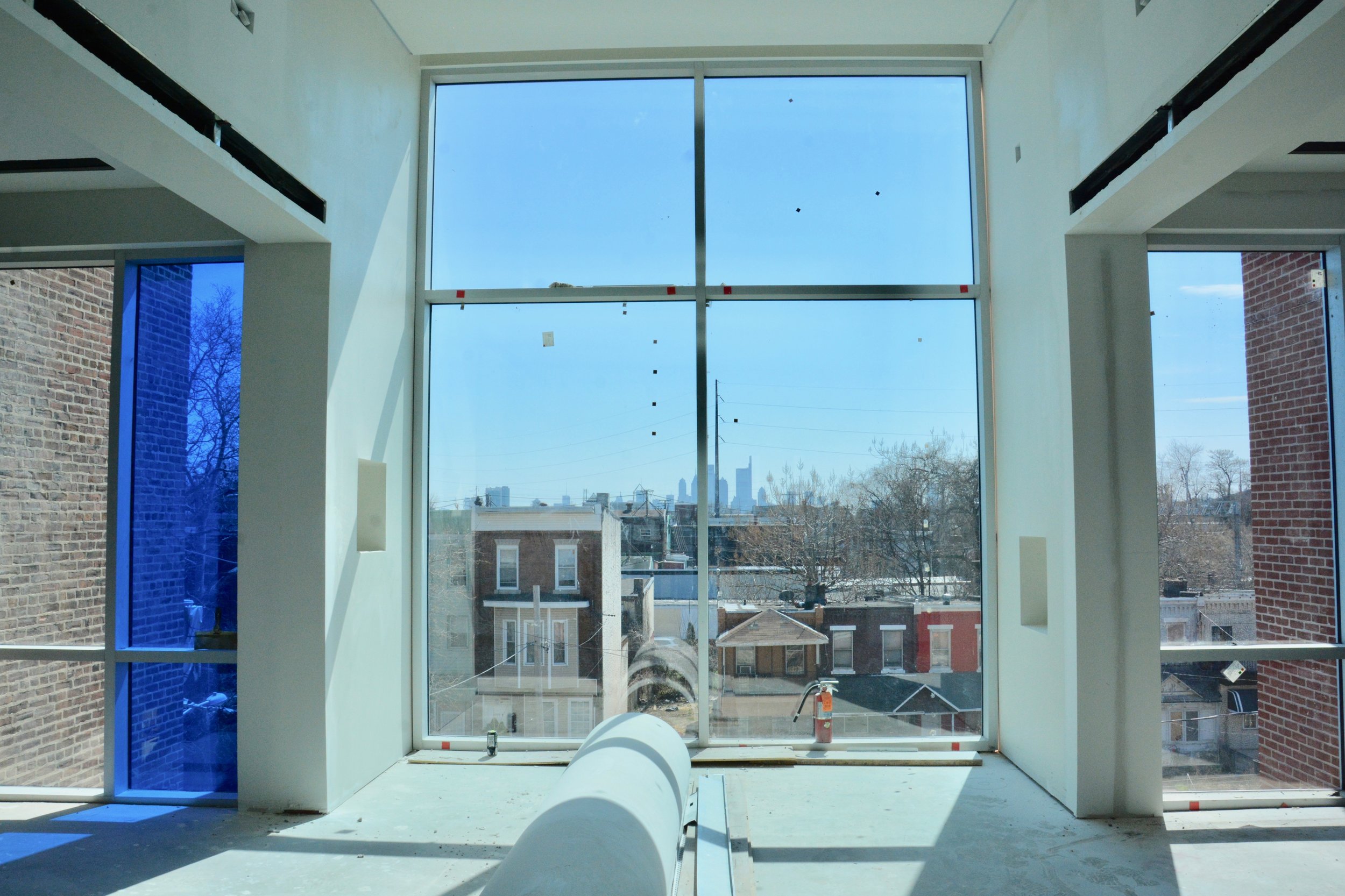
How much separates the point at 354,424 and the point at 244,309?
714mm

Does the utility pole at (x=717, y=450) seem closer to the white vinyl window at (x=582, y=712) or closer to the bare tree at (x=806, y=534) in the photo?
the bare tree at (x=806, y=534)

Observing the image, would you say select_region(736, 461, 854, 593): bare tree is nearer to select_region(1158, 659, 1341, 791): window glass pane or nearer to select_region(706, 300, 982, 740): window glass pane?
select_region(706, 300, 982, 740): window glass pane

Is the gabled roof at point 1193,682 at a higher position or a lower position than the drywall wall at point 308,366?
lower

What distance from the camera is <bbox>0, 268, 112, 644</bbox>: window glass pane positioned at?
403 cm

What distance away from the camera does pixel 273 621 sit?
11.9ft

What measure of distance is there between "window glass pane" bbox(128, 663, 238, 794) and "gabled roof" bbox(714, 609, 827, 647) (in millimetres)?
2558

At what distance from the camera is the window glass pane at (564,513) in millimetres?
4707

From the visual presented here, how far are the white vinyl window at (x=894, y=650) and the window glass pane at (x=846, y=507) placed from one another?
24 mm

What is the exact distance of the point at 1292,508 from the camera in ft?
13.2

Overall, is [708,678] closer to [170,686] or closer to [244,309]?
[170,686]

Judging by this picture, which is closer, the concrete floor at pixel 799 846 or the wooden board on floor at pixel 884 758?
the concrete floor at pixel 799 846

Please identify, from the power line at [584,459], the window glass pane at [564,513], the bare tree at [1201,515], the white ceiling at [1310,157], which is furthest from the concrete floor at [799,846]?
the white ceiling at [1310,157]

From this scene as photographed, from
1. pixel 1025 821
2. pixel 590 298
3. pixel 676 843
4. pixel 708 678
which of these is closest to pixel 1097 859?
pixel 1025 821

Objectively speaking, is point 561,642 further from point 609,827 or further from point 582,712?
point 609,827
